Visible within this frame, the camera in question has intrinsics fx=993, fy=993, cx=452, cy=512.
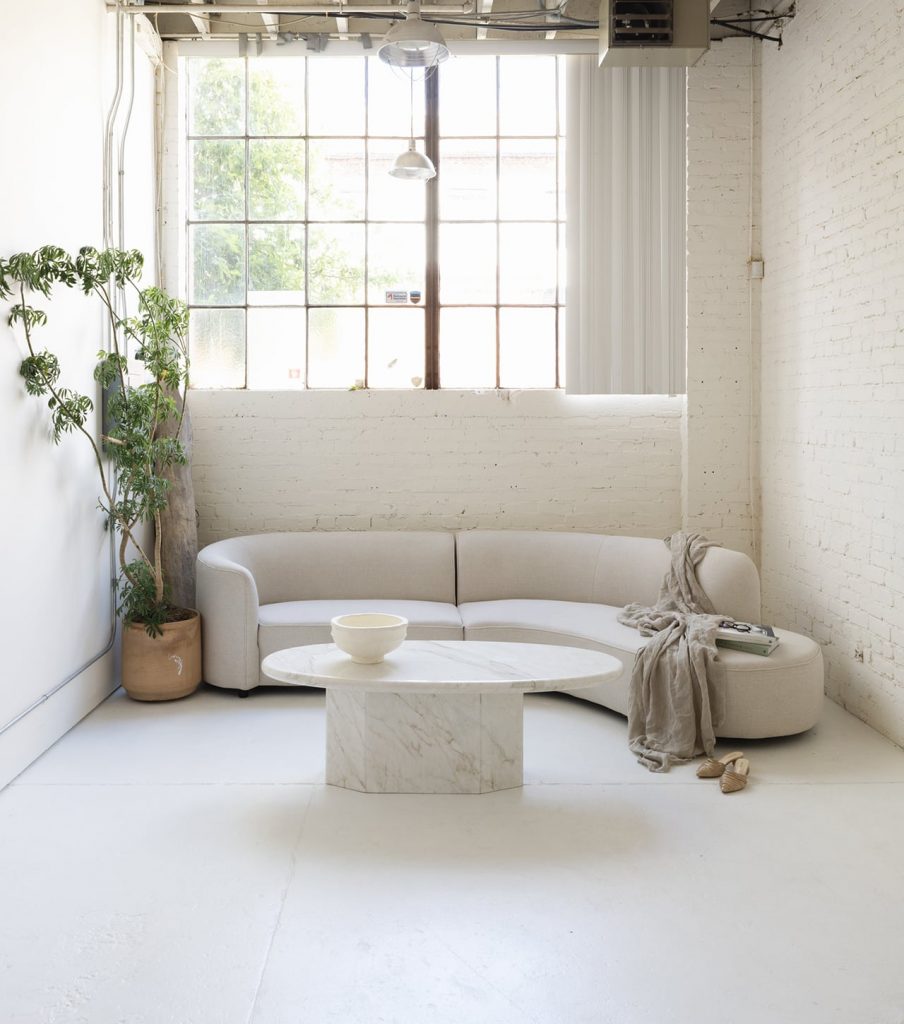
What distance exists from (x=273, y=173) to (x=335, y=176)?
41 cm

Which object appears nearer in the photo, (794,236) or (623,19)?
(623,19)

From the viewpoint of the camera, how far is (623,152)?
629cm

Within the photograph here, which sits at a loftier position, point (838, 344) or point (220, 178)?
point (220, 178)

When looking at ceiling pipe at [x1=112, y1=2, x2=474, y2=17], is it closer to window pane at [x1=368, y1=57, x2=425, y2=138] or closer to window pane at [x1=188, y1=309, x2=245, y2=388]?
window pane at [x1=368, y1=57, x2=425, y2=138]

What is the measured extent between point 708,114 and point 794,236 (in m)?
1.11

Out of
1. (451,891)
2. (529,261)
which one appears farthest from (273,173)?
(451,891)

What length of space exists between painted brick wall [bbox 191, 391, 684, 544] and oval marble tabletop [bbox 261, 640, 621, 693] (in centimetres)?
230

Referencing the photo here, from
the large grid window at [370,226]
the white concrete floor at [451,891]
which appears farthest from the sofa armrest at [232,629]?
the large grid window at [370,226]

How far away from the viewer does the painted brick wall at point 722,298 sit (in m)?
6.20

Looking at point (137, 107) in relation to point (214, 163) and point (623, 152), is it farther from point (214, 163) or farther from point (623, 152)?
point (623, 152)

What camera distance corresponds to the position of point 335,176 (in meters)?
6.61

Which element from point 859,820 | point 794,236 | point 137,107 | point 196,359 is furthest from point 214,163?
point 859,820

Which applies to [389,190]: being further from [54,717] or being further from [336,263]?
[54,717]

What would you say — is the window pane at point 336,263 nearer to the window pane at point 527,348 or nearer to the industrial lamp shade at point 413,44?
the window pane at point 527,348
